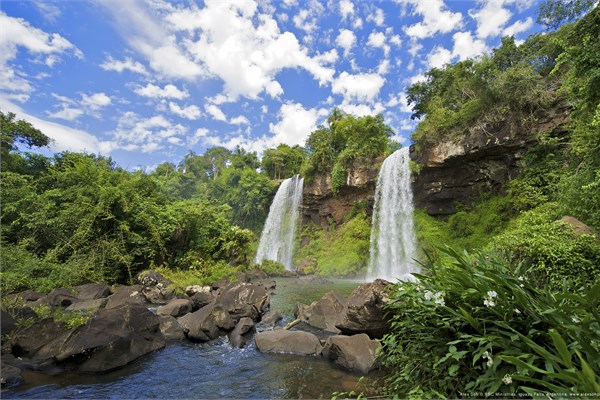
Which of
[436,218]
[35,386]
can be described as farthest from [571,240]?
[436,218]

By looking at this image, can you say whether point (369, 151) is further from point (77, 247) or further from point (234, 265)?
point (77, 247)

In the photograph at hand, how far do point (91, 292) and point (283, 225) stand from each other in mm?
20620

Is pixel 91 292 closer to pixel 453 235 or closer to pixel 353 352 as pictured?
pixel 353 352

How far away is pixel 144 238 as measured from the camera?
14.3 metres

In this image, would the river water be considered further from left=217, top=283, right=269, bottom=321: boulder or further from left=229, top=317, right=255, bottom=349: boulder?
left=217, top=283, right=269, bottom=321: boulder

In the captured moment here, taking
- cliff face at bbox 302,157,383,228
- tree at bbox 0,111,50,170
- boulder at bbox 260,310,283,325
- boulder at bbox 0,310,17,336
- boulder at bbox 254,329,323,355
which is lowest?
boulder at bbox 260,310,283,325

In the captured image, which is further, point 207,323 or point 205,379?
point 207,323

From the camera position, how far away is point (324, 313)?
25.9 feet

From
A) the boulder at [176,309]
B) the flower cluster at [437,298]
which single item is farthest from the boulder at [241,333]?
the flower cluster at [437,298]

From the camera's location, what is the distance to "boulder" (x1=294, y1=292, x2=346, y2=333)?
302 inches

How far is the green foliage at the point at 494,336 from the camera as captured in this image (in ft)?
6.11

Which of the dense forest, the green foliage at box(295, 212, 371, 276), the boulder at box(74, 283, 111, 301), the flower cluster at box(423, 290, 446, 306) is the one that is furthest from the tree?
the flower cluster at box(423, 290, 446, 306)

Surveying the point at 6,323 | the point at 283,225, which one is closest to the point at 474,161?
the point at 283,225

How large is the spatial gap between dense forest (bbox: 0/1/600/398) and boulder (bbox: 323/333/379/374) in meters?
0.45
